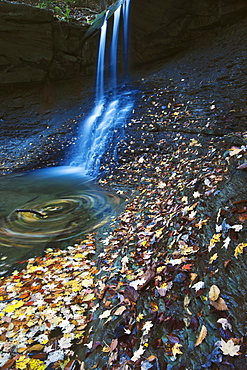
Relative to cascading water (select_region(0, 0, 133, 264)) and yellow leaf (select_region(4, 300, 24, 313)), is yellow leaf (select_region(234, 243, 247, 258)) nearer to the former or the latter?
yellow leaf (select_region(4, 300, 24, 313))

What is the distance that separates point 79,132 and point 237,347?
9.77m

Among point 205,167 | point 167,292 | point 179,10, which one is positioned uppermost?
point 179,10

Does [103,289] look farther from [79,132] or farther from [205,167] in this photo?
[79,132]

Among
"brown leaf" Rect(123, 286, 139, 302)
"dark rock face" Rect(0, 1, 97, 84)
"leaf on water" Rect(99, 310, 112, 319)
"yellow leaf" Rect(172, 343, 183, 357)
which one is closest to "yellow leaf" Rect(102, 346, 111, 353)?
"leaf on water" Rect(99, 310, 112, 319)

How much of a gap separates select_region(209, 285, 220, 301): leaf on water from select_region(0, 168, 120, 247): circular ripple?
2.72m

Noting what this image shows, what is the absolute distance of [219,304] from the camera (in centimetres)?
186

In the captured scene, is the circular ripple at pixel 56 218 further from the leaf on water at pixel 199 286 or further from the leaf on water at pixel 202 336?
the leaf on water at pixel 202 336

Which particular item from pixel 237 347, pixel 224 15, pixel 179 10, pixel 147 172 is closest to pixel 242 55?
pixel 224 15

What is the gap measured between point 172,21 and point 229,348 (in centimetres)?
1520

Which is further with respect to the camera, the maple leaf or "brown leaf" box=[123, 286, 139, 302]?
"brown leaf" box=[123, 286, 139, 302]

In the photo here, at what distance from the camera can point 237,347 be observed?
157 cm

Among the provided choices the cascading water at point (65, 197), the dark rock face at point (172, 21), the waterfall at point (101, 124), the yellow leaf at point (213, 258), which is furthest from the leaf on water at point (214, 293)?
the dark rock face at point (172, 21)

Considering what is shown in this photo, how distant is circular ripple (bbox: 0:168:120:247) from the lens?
4.14 meters

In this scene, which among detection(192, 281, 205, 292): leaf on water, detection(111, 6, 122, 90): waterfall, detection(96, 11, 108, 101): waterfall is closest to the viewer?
detection(192, 281, 205, 292): leaf on water
